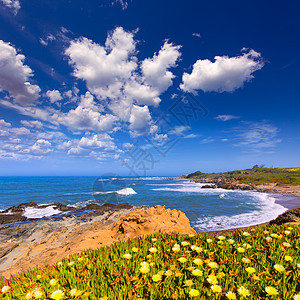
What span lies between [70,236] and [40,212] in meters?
15.3

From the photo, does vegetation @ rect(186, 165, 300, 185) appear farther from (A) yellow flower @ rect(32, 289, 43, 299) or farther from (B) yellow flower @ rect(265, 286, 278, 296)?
(A) yellow flower @ rect(32, 289, 43, 299)

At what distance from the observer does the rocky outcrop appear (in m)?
5.45

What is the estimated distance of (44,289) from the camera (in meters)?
2.13

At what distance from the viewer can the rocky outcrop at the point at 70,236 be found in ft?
17.9

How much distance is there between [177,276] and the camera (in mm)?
2199

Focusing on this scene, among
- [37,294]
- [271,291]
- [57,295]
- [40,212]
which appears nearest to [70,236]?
[37,294]

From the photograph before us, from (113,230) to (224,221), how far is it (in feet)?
39.0

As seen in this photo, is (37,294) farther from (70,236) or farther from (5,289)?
(70,236)

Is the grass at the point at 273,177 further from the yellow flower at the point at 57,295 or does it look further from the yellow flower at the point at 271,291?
the yellow flower at the point at 57,295

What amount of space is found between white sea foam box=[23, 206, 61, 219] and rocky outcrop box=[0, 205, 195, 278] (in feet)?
17.3

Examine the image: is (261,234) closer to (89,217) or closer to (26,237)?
(26,237)

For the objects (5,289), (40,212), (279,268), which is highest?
(279,268)

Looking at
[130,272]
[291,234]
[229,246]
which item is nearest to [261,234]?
[291,234]

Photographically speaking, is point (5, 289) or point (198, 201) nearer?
point (5, 289)
